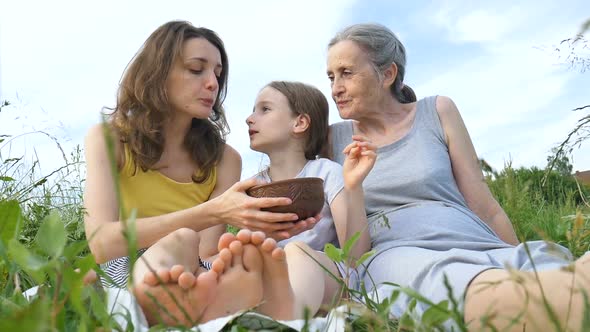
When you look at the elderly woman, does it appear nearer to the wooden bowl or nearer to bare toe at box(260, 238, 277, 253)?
the wooden bowl

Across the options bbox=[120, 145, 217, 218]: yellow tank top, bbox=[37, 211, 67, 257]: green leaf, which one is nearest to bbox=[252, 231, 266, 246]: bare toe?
bbox=[37, 211, 67, 257]: green leaf

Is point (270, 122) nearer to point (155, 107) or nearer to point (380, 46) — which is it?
point (155, 107)

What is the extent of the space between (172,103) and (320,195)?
0.91 metres

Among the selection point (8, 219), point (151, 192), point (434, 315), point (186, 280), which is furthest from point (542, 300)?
point (151, 192)

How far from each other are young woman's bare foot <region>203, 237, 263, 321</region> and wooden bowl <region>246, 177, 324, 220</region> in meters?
0.45

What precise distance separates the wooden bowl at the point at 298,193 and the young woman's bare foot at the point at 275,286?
43 cm

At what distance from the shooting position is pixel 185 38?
266 centimetres

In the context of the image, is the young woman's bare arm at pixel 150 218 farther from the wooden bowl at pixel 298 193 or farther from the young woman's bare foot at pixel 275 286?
the young woman's bare foot at pixel 275 286

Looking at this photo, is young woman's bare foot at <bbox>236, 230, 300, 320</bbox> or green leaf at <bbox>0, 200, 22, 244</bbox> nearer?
green leaf at <bbox>0, 200, 22, 244</bbox>

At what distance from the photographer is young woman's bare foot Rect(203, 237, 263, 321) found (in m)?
1.45

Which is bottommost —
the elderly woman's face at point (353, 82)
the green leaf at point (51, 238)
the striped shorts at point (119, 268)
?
the striped shorts at point (119, 268)

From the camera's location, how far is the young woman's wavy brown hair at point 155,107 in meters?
2.54

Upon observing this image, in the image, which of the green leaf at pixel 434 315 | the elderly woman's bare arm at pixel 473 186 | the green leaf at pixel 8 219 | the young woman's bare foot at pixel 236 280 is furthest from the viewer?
the elderly woman's bare arm at pixel 473 186

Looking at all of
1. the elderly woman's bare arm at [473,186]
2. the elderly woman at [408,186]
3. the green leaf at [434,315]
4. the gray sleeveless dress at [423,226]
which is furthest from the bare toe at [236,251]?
the elderly woman's bare arm at [473,186]
